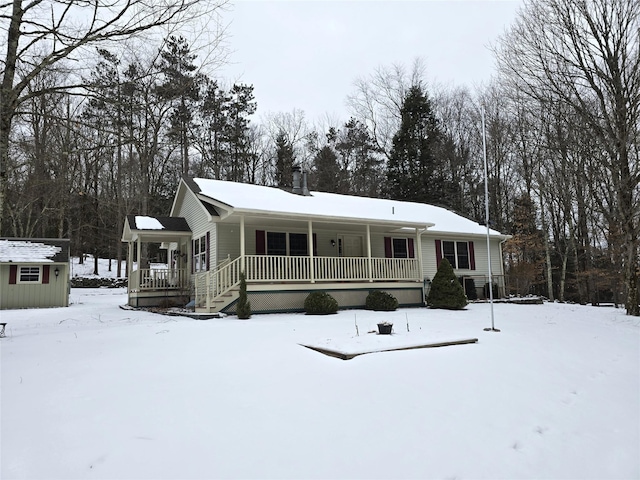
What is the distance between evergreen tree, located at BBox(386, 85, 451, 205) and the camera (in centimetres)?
3203

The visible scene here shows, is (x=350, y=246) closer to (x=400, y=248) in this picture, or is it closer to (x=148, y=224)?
(x=400, y=248)

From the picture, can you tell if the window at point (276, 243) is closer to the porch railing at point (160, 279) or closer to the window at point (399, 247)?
the porch railing at point (160, 279)

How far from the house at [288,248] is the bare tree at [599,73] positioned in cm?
599

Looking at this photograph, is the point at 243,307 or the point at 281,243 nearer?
the point at 243,307

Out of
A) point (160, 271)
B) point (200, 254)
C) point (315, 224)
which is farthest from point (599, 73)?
point (160, 271)

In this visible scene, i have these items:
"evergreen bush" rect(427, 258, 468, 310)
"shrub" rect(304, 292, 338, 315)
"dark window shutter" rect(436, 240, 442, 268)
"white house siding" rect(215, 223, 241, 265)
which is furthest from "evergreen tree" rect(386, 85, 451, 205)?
→ "shrub" rect(304, 292, 338, 315)

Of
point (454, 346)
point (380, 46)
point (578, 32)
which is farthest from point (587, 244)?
point (454, 346)

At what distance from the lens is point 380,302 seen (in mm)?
13977

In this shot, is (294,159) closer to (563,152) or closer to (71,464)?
(563,152)

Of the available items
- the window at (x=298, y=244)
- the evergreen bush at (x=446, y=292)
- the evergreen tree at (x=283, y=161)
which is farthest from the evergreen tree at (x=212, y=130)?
the evergreen bush at (x=446, y=292)

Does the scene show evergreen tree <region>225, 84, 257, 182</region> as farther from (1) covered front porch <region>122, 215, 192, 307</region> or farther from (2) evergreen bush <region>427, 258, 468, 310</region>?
(2) evergreen bush <region>427, 258, 468, 310</region>

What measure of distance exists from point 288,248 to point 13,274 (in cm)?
1101

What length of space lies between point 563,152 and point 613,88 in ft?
7.39

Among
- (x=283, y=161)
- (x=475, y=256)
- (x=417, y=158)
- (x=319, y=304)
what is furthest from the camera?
(x=417, y=158)
